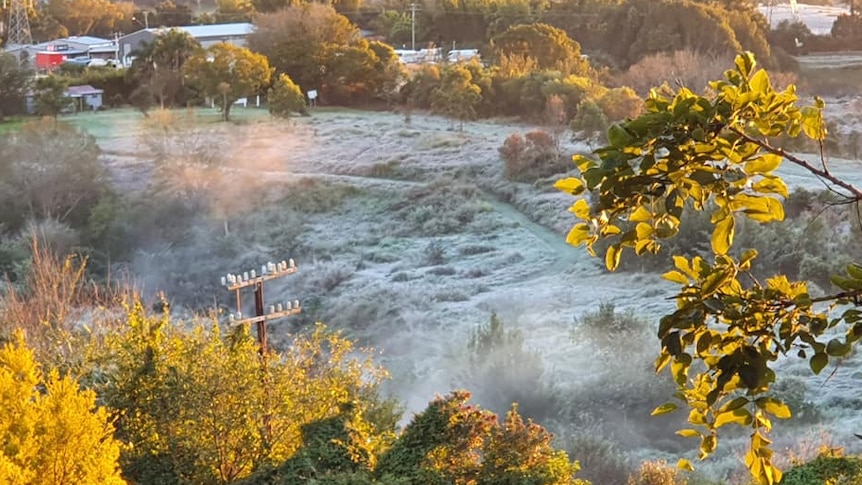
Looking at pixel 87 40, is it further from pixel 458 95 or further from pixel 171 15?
pixel 458 95

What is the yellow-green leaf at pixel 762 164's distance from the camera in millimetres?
706

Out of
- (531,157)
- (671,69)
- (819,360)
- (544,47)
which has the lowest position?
(531,157)

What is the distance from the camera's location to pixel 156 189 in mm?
11406

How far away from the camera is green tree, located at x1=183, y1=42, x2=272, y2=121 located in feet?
39.5

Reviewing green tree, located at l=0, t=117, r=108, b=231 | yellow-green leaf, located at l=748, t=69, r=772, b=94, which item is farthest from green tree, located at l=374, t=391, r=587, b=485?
green tree, located at l=0, t=117, r=108, b=231

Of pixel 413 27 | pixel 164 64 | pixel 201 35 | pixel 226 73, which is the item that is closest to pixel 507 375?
pixel 226 73

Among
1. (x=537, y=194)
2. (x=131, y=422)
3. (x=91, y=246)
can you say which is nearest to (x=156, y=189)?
(x=91, y=246)

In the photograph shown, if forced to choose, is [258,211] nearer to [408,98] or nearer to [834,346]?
[408,98]

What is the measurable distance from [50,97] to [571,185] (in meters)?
12.3

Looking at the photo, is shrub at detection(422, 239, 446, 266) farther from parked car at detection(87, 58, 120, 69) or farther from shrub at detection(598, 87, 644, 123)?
parked car at detection(87, 58, 120, 69)

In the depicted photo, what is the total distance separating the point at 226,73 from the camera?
12133mm

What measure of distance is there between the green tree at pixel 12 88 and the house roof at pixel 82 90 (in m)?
0.55

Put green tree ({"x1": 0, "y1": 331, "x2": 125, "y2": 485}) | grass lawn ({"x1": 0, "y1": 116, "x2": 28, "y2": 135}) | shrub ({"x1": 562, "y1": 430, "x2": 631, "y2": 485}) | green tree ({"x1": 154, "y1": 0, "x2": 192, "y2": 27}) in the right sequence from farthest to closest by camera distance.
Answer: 1. green tree ({"x1": 154, "y1": 0, "x2": 192, "y2": 27})
2. grass lawn ({"x1": 0, "y1": 116, "x2": 28, "y2": 135})
3. shrub ({"x1": 562, "y1": 430, "x2": 631, "y2": 485})
4. green tree ({"x1": 0, "y1": 331, "x2": 125, "y2": 485})

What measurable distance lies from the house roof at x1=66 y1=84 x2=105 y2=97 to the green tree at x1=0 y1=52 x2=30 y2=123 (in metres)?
0.55
